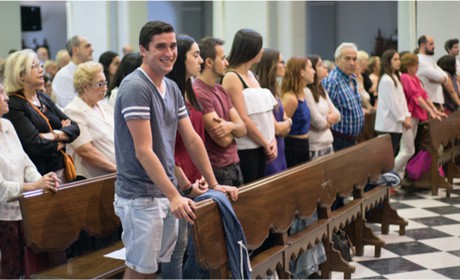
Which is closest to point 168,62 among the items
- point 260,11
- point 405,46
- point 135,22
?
point 260,11

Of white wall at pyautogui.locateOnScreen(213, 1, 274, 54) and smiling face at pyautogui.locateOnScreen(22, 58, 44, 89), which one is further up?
white wall at pyautogui.locateOnScreen(213, 1, 274, 54)

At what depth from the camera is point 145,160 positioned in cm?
270

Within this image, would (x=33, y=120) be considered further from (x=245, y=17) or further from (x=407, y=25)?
(x=407, y=25)

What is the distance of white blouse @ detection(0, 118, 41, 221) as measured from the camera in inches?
133

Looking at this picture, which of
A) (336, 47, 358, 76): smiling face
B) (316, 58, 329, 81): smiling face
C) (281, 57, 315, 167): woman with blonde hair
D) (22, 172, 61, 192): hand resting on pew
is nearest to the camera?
(22, 172, 61, 192): hand resting on pew

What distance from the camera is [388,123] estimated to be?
7137 millimetres

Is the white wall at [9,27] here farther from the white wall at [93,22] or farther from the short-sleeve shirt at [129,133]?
the short-sleeve shirt at [129,133]

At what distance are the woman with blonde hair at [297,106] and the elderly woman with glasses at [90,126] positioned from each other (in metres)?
1.44

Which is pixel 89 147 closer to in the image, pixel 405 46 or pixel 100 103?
pixel 100 103

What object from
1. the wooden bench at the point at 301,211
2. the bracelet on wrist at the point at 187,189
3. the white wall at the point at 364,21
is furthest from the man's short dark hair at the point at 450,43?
the bracelet on wrist at the point at 187,189

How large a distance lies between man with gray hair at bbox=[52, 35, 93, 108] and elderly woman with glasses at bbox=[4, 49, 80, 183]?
7.58 ft

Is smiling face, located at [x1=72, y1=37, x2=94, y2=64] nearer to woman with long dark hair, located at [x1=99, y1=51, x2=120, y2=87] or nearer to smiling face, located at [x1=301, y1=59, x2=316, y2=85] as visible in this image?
woman with long dark hair, located at [x1=99, y1=51, x2=120, y2=87]

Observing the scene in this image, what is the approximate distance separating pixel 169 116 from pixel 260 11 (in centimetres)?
630

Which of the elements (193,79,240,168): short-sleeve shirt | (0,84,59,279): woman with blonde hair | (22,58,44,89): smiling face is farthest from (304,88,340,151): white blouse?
(0,84,59,279): woman with blonde hair
